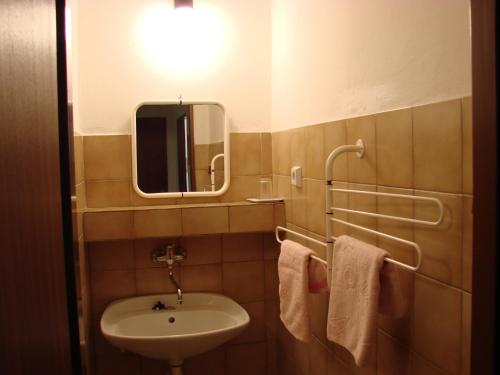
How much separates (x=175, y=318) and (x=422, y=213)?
145cm

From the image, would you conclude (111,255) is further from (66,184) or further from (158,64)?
(66,184)

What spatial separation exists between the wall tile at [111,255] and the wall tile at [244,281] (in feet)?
1.61

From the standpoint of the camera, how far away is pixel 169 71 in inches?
92.3

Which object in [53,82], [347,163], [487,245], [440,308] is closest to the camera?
[53,82]

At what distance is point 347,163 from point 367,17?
0.48 m

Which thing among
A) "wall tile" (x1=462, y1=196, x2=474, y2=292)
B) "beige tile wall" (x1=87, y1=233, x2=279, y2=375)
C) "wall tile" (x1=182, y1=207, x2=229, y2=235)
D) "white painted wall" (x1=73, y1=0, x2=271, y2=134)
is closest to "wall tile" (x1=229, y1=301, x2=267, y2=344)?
"beige tile wall" (x1=87, y1=233, x2=279, y2=375)

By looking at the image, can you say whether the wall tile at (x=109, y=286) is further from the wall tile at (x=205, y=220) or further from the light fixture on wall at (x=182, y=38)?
the light fixture on wall at (x=182, y=38)

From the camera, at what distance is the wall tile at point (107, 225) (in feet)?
6.96

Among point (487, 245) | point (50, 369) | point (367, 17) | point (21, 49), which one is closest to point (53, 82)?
point (21, 49)

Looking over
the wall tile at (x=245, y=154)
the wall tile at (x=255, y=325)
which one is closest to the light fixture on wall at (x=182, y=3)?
the wall tile at (x=245, y=154)

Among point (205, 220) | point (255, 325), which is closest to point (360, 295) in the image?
point (205, 220)

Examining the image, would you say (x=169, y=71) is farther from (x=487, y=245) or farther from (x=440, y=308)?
(x=487, y=245)

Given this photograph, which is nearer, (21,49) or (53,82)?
(21,49)

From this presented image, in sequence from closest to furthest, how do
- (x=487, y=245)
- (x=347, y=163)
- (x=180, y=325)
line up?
(x=487, y=245) → (x=347, y=163) → (x=180, y=325)
